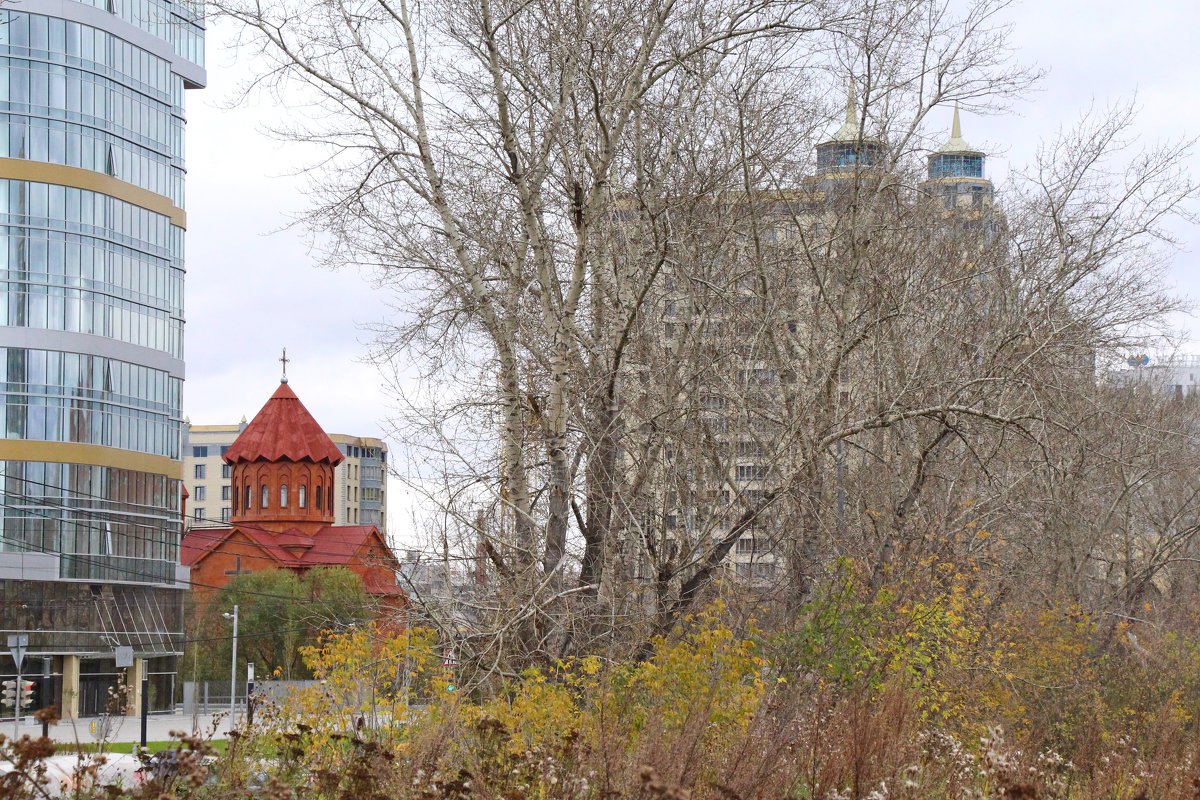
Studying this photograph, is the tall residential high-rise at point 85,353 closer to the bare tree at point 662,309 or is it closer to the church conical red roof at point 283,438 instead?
the church conical red roof at point 283,438

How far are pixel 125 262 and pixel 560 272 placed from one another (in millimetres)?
39871

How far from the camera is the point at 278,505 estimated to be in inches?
3319

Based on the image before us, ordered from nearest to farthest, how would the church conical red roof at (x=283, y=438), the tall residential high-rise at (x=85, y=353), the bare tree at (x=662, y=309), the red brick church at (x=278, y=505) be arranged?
the bare tree at (x=662, y=309) < the tall residential high-rise at (x=85, y=353) < the red brick church at (x=278, y=505) < the church conical red roof at (x=283, y=438)

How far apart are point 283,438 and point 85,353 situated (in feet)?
109

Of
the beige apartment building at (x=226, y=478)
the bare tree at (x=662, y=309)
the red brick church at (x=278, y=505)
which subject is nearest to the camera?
the bare tree at (x=662, y=309)

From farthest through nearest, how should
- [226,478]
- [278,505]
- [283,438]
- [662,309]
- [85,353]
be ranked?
[226,478]
[283,438]
[278,505]
[85,353]
[662,309]

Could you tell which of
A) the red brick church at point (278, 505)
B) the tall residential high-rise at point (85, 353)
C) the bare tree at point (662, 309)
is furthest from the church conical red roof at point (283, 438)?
the bare tree at point (662, 309)

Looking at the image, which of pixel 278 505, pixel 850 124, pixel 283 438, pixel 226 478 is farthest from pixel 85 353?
pixel 226 478

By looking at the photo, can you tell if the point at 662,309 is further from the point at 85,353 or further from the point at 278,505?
the point at 278,505

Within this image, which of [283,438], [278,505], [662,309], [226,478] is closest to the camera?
[662,309]

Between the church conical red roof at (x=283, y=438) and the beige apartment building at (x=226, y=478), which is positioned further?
the beige apartment building at (x=226, y=478)

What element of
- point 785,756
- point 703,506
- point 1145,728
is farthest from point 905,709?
point 1145,728

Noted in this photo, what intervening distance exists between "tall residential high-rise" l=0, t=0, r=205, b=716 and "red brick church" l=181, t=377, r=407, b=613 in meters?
22.4

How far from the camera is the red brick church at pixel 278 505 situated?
260 ft
